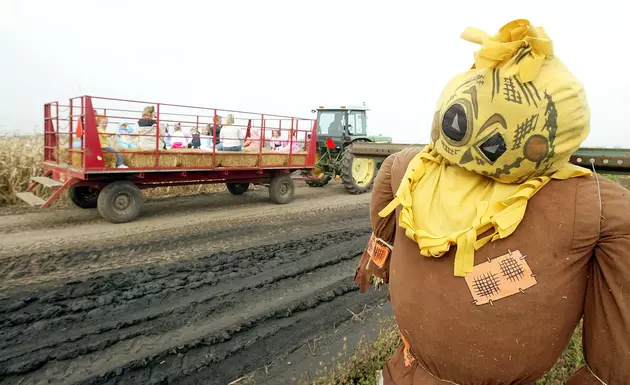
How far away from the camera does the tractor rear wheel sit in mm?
9688

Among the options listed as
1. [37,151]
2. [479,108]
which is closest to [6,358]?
[479,108]

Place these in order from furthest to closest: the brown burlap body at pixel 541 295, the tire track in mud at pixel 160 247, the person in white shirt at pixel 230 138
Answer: the person in white shirt at pixel 230 138 < the tire track in mud at pixel 160 247 < the brown burlap body at pixel 541 295

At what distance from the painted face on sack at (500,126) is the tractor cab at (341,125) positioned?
30.2 ft

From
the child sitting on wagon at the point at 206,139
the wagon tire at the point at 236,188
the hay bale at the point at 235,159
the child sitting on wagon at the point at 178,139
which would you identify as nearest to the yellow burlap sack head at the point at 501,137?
the hay bale at the point at 235,159

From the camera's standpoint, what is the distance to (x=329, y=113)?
10.9 meters

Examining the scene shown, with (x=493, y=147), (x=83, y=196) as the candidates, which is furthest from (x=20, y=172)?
(x=493, y=147)

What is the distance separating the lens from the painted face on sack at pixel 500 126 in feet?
3.78

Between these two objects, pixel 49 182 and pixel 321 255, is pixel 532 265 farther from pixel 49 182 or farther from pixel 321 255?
pixel 49 182

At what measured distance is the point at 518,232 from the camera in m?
1.19

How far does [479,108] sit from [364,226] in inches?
222

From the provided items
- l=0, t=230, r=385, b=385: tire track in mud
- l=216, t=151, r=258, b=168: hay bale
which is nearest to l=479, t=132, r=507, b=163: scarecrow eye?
l=0, t=230, r=385, b=385: tire track in mud

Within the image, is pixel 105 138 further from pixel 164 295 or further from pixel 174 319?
pixel 174 319

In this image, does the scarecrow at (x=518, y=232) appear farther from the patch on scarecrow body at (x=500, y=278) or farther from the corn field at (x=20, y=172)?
the corn field at (x=20, y=172)

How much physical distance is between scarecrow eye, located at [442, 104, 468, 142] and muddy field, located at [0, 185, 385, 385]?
2208 millimetres
